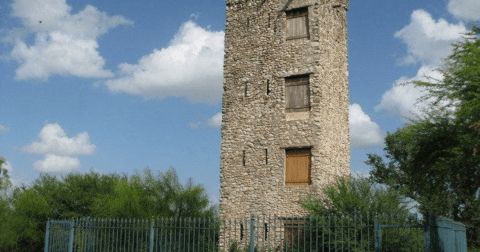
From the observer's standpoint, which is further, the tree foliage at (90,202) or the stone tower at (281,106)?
the tree foliage at (90,202)

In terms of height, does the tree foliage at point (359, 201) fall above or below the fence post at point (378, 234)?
above

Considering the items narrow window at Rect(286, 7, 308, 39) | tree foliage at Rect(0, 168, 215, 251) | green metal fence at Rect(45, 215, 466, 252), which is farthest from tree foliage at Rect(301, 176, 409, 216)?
tree foliage at Rect(0, 168, 215, 251)

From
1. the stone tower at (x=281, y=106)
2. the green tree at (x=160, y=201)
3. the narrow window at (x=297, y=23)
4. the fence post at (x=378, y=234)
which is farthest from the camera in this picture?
the green tree at (x=160, y=201)

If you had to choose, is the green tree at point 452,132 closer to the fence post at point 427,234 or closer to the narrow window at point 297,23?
the fence post at point 427,234

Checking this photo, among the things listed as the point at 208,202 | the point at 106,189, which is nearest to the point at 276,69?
the point at 208,202

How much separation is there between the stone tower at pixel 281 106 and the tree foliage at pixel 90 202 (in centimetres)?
645

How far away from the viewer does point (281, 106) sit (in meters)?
20.6

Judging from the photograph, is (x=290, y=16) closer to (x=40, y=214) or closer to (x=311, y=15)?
(x=311, y=15)

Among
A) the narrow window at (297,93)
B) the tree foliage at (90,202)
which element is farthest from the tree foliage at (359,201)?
the tree foliage at (90,202)

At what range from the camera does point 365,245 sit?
49.3ft

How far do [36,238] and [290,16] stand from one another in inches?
801

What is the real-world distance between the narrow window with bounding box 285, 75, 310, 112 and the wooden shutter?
5.80 ft

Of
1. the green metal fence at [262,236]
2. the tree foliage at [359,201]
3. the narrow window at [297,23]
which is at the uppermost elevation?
the narrow window at [297,23]

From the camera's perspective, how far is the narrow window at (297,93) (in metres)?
20.3
